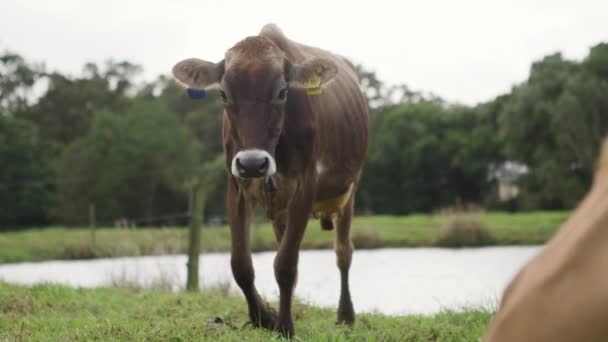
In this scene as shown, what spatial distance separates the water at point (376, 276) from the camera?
10.4 meters

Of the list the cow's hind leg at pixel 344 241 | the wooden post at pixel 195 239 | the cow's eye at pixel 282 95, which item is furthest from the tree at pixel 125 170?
the cow's eye at pixel 282 95

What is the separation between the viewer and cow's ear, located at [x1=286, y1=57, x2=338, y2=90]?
495 cm

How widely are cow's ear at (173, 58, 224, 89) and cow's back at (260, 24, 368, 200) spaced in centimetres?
53

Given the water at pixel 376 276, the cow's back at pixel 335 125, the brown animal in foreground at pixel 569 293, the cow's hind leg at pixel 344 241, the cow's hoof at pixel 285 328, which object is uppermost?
the cow's back at pixel 335 125

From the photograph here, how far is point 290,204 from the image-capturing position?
4.99m

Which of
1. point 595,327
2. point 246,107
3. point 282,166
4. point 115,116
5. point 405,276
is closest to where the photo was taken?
point 595,327

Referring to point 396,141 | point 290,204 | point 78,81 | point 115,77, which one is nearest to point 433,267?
point 290,204

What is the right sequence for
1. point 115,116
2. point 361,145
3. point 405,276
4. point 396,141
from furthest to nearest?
point 396,141, point 115,116, point 405,276, point 361,145

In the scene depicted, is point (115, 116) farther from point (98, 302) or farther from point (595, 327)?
point (595, 327)

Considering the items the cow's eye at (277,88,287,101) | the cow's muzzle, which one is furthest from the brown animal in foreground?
the cow's eye at (277,88,287,101)

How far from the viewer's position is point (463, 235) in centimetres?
2588

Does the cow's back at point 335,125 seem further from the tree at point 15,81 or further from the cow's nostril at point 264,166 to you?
the tree at point 15,81

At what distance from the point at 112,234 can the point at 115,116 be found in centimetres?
2350

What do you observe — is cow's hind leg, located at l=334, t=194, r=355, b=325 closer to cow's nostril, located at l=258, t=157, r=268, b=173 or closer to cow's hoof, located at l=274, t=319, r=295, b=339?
cow's hoof, located at l=274, t=319, r=295, b=339
